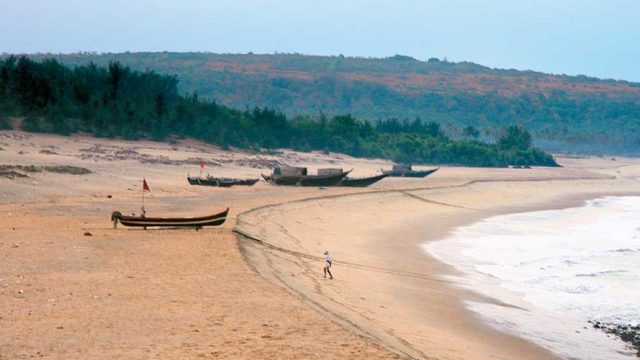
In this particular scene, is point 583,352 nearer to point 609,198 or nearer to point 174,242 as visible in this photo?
point 174,242

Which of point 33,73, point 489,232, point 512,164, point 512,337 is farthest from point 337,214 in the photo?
point 512,164

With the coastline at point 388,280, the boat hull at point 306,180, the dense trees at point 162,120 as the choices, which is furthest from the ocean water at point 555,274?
the dense trees at point 162,120

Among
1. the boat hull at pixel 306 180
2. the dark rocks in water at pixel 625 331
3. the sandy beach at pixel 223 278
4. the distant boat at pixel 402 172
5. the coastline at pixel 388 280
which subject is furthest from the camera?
the distant boat at pixel 402 172

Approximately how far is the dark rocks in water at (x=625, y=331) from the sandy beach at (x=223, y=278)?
2.04 m

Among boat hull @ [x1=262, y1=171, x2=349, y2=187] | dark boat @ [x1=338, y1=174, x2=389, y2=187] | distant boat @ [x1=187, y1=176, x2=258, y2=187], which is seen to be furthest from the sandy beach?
dark boat @ [x1=338, y1=174, x2=389, y2=187]

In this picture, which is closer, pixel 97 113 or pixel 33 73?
pixel 97 113

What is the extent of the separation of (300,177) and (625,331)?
31.4 meters

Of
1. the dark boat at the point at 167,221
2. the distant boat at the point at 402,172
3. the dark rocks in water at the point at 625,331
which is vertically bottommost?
the distant boat at the point at 402,172

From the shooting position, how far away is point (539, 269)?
86.9 ft

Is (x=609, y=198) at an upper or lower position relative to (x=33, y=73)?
lower

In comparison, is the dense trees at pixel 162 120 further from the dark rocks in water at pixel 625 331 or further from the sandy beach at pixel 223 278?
the dark rocks in water at pixel 625 331

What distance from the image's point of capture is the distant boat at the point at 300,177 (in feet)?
159

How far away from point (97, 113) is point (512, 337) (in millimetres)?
49680

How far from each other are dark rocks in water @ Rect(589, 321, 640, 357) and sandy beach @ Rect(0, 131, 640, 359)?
2045 mm
